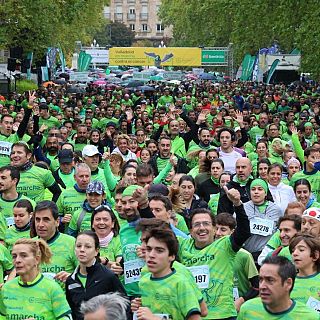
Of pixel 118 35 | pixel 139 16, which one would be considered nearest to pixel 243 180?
pixel 118 35

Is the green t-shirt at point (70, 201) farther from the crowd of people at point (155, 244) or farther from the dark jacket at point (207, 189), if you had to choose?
the dark jacket at point (207, 189)

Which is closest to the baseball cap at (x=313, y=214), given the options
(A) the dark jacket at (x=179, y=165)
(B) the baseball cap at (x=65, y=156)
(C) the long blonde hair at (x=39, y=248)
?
(C) the long blonde hair at (x=39, y=248)

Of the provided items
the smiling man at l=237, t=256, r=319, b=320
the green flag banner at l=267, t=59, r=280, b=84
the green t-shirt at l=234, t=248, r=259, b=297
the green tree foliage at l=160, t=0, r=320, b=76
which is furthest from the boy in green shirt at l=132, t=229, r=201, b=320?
the green flag banner at l=267, t=59, r=280, b=84

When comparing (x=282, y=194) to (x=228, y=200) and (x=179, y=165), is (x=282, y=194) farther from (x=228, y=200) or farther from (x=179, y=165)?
(x=179, y=165)

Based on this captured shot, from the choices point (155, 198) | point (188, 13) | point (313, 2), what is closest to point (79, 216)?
point (155, 198)

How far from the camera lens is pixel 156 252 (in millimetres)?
6551

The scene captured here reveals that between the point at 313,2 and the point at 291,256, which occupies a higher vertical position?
the point at 313,2

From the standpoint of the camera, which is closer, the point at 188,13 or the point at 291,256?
the point at 291,256

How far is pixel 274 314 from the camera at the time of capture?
6105mm

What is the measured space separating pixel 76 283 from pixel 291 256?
1.59 meters

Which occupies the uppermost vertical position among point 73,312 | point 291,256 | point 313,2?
point 313,2

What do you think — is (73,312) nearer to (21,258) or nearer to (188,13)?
(21,258)

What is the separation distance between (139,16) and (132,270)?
154m

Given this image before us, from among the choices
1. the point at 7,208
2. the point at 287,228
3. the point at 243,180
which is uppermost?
the point at 287,228
